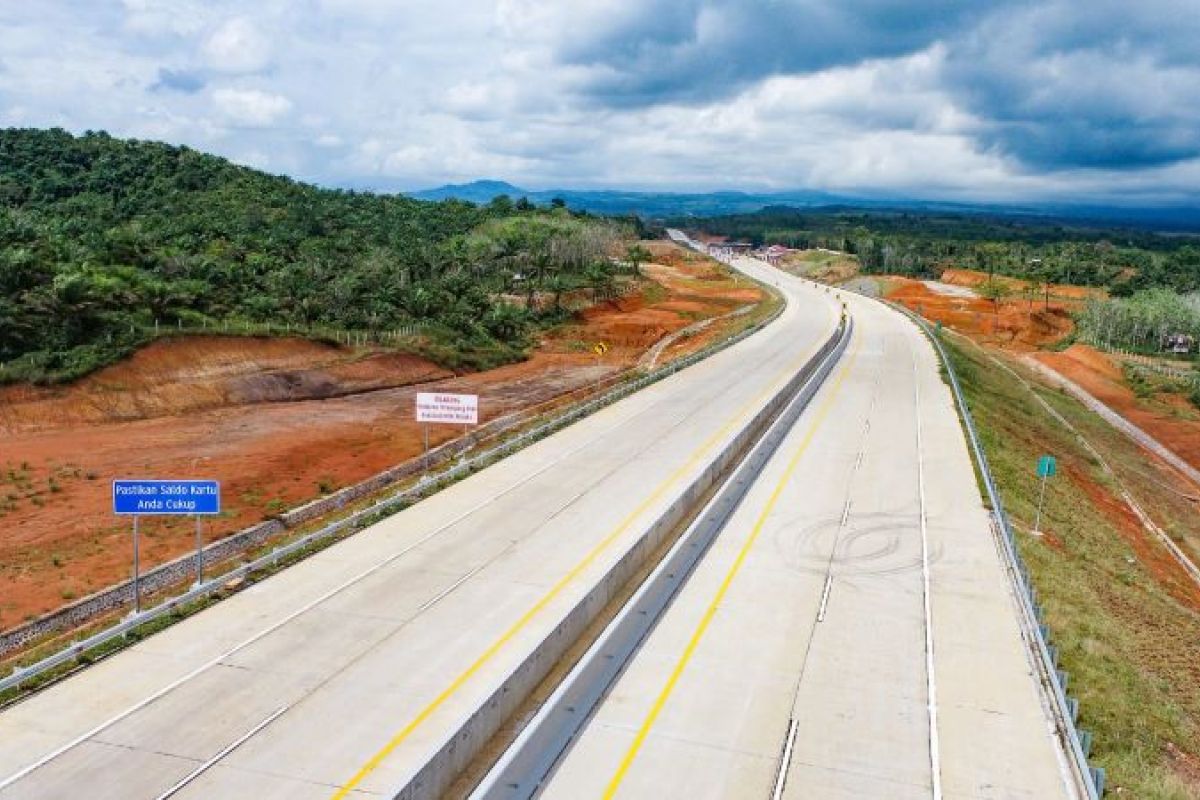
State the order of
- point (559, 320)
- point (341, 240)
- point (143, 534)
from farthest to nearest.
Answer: point (341, 240) → point (559, 320) → point (143, 534)

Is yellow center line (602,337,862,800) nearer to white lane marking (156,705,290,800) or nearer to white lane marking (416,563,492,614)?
white lane marking (416,563,492,614)

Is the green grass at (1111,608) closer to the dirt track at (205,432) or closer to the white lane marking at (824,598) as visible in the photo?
the white lane marking at (824,598)

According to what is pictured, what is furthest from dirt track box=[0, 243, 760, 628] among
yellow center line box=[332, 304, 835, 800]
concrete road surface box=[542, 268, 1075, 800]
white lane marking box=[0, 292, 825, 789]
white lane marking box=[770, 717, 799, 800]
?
white lane marking box=[770, 717, 799, 800]

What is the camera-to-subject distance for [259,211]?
4055 inches

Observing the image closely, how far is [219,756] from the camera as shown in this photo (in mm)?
14203

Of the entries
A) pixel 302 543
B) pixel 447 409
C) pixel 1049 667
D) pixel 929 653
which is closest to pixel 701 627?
pixel 929 653

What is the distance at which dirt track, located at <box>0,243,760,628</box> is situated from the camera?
25.6 meters

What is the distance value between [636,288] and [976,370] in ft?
156

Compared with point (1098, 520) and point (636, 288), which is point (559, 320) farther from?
point (1098, 520)

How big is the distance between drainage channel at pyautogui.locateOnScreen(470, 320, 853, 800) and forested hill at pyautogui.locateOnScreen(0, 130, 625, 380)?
115 ft

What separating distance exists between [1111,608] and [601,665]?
592 inches

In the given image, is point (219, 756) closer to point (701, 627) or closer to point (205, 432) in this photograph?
point (701, 627)

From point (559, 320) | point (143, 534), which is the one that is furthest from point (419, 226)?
point (143, 534)

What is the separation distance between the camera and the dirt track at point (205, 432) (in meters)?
25.6
